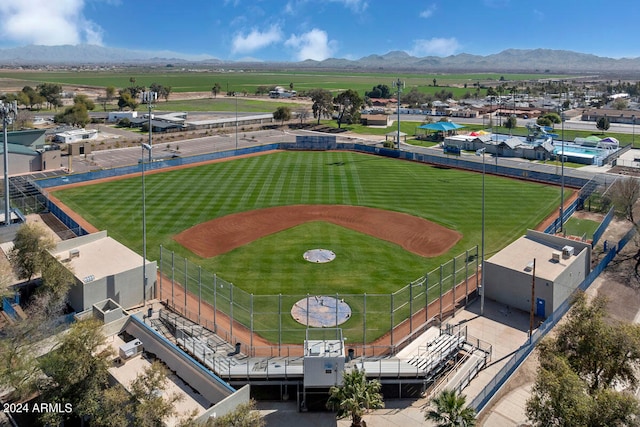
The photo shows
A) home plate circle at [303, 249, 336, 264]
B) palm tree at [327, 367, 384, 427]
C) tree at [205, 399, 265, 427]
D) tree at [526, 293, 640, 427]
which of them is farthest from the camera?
home plate circle at [303, 249, 336, 264]

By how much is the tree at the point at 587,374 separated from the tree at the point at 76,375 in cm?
1769

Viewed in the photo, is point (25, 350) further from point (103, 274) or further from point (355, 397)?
point (355, 397)

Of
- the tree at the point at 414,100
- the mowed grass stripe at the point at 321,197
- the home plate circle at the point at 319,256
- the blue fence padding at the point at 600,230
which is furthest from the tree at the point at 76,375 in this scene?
the tree at the point at 414,100

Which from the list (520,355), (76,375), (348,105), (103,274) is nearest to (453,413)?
(520,355)

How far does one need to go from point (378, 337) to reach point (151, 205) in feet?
113

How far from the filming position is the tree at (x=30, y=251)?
105 ft

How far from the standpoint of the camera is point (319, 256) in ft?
130

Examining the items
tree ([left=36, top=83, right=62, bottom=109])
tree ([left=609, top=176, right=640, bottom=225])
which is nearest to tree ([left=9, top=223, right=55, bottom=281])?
tree ([left=609, top=176, right=640, bottom=225])

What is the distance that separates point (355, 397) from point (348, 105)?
107 m

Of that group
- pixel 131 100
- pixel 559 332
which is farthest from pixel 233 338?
pixel 131 100

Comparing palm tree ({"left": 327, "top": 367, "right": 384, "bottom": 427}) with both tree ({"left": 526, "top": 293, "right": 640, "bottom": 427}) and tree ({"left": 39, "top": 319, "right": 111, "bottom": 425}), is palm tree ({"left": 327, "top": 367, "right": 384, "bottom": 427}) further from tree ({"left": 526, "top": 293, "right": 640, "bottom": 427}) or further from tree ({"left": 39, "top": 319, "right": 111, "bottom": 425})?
tree ({"left": 39, "top": 319, "right": 111, "bottom": 425})

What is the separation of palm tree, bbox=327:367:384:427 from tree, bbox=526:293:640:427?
611 cm

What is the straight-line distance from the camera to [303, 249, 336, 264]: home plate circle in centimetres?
3872

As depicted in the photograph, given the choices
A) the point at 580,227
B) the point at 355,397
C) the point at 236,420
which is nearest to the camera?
the point at 236,420
